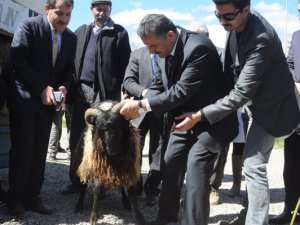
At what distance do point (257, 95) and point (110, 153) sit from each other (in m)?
1.81

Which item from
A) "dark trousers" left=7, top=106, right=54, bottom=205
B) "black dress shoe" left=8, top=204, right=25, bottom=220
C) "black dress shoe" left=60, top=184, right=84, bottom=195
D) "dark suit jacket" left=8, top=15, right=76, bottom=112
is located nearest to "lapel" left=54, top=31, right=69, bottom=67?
"dark suit jacket" left=8, top=15, right=76, bottom=112

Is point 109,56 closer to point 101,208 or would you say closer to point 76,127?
point 76,127

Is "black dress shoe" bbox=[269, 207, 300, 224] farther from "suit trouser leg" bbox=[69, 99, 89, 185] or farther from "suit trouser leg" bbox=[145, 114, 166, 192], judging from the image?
"suit trouser leg" bbox=[69, 99, 89, 185]

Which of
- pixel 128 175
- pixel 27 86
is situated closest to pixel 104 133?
pixel 128 175

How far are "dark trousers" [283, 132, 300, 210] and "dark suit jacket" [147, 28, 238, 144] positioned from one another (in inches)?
48.4

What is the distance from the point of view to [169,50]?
4035 mm

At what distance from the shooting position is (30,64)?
5.00m

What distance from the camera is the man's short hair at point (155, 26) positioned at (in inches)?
151

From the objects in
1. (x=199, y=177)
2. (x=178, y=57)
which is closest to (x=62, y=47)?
(x=178, y=57)

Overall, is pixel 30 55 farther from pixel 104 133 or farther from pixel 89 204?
pixel 89 204

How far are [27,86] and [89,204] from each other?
171 centimetres

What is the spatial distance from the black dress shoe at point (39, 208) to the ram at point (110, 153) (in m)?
0.52

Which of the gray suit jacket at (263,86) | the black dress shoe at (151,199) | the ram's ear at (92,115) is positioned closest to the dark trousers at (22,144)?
the ram's ear at (92,115)

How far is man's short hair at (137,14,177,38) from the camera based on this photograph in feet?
12.6
